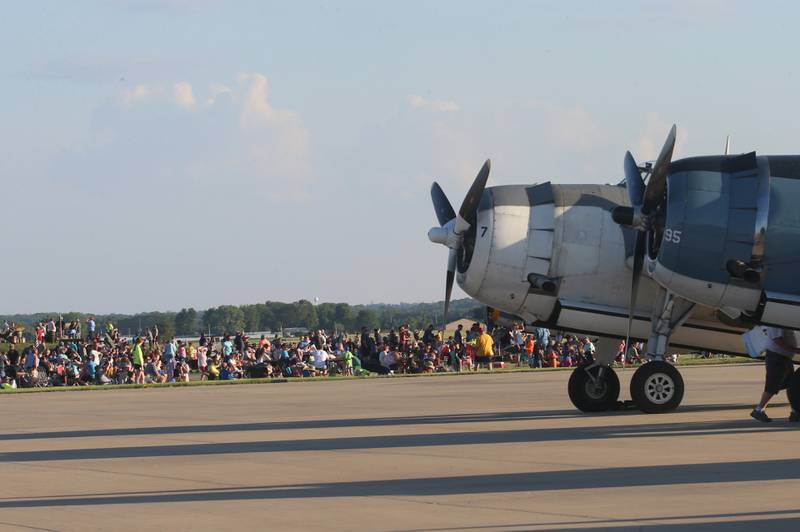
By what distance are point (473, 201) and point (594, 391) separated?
403cm

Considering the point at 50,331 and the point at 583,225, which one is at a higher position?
the point at 583,225

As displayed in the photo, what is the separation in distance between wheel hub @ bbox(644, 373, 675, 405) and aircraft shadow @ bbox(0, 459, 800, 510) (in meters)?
6.95

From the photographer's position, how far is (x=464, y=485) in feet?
40.3

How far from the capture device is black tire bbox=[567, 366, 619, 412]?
845 inches

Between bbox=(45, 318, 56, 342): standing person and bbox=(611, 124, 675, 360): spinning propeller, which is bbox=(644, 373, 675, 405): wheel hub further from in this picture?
bbox=(45, 318, 56, 342): standing person

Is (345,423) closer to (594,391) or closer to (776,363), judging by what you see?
(594,391)

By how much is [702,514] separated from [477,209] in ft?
35.7

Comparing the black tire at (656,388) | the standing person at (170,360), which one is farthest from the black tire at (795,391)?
the standing person at (170,360)

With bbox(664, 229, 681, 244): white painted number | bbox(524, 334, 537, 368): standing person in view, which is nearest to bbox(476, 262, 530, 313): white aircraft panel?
bbox(664, 229, 681, 244): white painted number

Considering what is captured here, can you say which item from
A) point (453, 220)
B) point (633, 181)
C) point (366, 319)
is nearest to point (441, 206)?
point (453, 220)

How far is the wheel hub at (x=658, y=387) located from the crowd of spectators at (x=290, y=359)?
71.4ft

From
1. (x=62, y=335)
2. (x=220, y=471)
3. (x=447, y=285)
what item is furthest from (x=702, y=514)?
(x=62, y=335)

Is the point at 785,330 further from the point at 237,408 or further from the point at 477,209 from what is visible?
the point at 237,408

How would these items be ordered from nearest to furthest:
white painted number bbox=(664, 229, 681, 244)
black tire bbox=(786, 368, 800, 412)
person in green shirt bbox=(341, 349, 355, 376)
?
white painted number bbox=(664, 229, 681, 244), black tire bbox=(786, 368, 800, 412), person in green shirt bbox=(341, 349, 355, 376)
